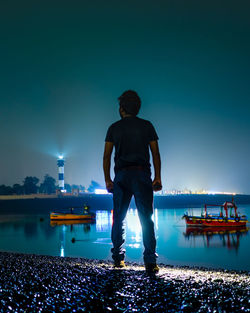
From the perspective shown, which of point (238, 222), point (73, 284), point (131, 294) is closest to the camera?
point (131, 294)

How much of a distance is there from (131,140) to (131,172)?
46 centimetres

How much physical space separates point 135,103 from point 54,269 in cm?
264

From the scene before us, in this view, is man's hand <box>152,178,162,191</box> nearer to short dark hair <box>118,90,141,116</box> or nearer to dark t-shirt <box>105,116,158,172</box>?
dark t-shirt <box>105,116,158,172</box>

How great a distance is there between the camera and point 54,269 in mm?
4027

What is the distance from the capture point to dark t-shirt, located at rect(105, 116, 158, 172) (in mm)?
4172

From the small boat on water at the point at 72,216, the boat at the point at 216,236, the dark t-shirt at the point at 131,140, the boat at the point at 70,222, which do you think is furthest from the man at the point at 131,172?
the boat at the point at 70,222

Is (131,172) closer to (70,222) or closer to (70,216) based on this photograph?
(70,216)

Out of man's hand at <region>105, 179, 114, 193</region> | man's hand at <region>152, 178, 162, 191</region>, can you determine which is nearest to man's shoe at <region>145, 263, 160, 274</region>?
man's hand at <region>152, 178, 162, 191</region>

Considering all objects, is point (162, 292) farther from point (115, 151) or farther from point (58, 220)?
point (58, 220)

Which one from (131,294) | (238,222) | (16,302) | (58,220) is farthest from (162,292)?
(58,220)

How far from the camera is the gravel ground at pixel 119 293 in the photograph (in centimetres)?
Result: 250

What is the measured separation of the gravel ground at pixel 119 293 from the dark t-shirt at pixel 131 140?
1.47 m

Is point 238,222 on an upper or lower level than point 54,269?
lower

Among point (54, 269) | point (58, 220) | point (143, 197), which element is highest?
point (143, 197)
